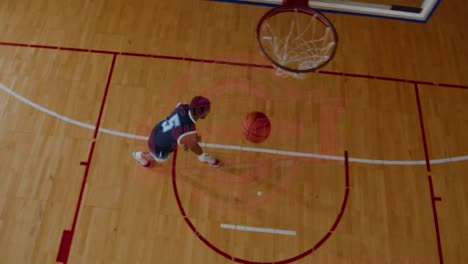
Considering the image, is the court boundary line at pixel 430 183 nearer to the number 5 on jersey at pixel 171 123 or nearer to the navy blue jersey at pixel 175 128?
the navy blue jersey at pixel 175 128

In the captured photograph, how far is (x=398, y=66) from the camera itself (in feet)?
18.8

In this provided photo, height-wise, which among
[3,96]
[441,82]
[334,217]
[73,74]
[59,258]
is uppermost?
[441,82]

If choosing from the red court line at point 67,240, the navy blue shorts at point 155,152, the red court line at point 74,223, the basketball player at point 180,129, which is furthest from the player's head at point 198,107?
the red court line at point 67,240

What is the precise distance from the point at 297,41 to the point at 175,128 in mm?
2500

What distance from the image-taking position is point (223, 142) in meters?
5.05

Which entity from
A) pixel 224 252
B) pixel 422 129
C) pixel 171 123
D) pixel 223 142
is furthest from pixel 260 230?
pixel 422 129

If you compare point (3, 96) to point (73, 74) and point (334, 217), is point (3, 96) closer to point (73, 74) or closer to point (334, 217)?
point (73, 74)

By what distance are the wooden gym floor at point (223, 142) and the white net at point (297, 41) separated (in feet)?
1.01

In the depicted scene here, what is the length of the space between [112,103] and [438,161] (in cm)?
452

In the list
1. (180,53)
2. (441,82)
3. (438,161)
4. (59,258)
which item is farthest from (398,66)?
(59,258)

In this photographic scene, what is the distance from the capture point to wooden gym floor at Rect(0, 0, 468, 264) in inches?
179

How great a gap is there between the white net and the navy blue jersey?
1686 millimetres

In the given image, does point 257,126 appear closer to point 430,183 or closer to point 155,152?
point 155,152

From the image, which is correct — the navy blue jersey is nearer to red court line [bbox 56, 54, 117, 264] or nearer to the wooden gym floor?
the wooden gym floor
